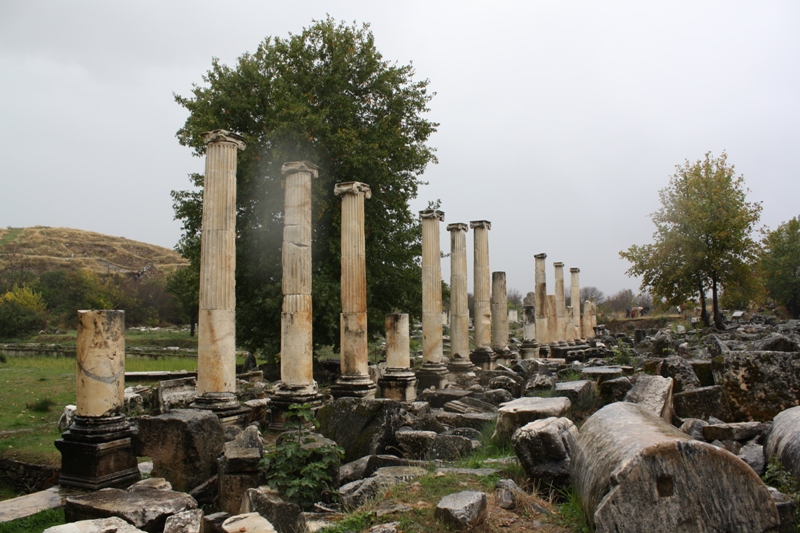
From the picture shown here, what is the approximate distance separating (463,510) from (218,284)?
7970mm

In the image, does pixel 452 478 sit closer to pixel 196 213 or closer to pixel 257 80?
pixel 196 213

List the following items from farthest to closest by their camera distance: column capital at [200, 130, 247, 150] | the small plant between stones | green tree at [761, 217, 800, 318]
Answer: green tree at [761, 217, 800, 318] → column capital at [200, 130, 247, 150] → the small plant between stones

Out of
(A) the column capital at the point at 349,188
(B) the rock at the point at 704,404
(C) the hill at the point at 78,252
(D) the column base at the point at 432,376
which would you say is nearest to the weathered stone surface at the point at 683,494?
(B) the rock at the point at 704,404

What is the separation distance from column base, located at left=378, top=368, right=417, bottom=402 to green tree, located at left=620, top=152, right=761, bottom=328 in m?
18.7

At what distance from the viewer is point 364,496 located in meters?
5.88

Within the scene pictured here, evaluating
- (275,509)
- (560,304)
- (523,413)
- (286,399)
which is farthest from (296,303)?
(560,304)

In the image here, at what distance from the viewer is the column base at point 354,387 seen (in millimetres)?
13016

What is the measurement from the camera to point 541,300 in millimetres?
29188

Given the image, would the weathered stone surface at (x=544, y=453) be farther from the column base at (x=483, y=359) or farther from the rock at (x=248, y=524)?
the column base at (x=483, y=359)

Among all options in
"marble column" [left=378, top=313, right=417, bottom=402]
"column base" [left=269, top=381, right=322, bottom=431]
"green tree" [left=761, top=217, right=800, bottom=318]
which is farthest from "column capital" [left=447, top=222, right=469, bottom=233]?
"green tree" [left=761, top=217, right=800, bottom=318]

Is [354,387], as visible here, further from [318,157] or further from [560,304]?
[560,304]

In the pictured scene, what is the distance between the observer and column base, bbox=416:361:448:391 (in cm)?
1662

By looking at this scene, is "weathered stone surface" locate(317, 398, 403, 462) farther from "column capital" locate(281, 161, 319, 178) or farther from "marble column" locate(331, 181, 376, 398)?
"column capital" locate(281, 161, 319, 178)

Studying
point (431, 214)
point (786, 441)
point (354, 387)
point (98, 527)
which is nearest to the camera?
point (786, 441)
